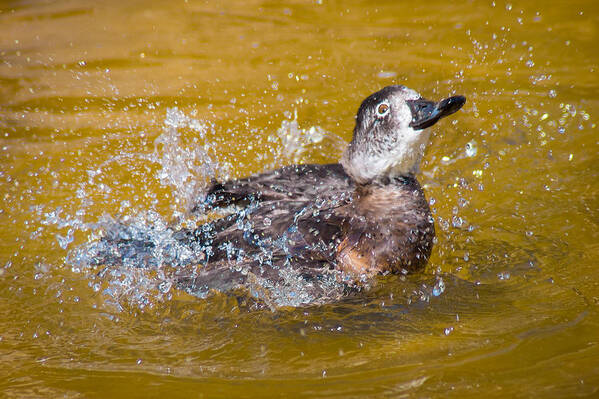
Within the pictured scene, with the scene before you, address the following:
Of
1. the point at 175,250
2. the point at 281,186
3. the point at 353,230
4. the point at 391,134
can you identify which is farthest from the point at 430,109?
the point at 175,250

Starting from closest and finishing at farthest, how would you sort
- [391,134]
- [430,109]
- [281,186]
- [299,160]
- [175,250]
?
[430,109] → [391,134] → [175,250] → [281,186] → [299,160]

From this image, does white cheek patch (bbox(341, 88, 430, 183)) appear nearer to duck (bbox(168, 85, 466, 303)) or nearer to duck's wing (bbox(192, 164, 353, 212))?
duck (bbox(168, 85, 466, 303))

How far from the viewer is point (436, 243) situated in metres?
4.18

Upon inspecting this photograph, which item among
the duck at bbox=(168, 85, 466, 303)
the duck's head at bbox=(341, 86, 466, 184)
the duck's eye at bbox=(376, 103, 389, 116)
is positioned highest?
the duck's eye at bbox=(376, 103, 389, 116)

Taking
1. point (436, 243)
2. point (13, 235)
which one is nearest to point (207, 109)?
point (13, 235)

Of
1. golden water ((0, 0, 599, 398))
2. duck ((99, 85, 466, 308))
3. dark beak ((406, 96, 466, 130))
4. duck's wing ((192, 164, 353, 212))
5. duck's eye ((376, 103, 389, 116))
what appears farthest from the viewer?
duck's wing ((192, 164, 353, 212))

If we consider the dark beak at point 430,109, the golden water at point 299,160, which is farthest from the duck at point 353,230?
the golden water at point 299,160

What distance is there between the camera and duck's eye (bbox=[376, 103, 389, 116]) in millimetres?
3716

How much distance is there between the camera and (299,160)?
5246mm

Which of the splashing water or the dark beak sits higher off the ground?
the dark beak

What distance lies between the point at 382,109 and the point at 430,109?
30 cm

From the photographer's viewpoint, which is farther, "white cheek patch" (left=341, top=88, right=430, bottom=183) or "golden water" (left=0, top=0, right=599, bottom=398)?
"white cheek patch" (left=341, top=88, right=430, bottom=183)

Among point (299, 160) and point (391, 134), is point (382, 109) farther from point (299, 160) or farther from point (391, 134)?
point (299, 160)

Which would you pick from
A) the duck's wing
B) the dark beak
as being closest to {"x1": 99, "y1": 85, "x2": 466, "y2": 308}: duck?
the dark beak
